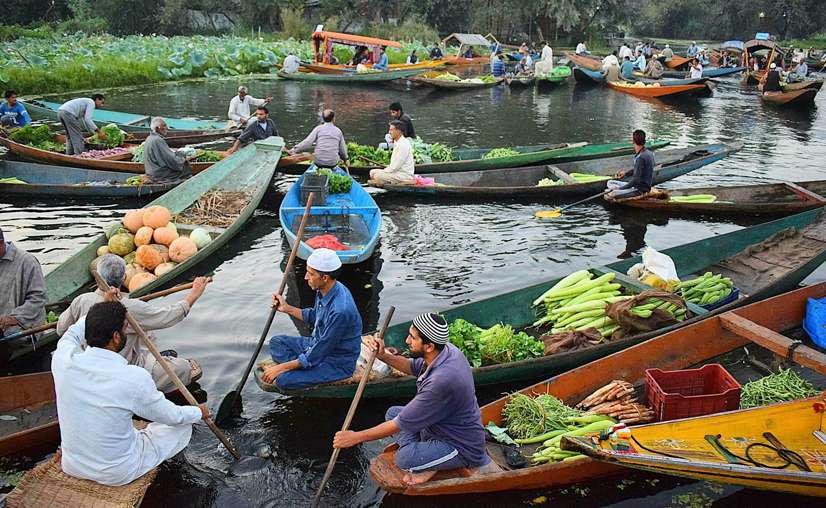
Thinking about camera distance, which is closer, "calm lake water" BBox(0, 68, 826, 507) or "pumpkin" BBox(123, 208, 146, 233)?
"calm lake water" BBox(0, 68, 826, 507)

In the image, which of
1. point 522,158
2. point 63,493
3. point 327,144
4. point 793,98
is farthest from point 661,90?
point 63,493

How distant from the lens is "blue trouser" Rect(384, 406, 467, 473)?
466 cm

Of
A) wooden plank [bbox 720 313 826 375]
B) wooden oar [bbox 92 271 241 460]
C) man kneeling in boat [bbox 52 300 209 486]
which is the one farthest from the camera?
wooden plank [bbox 720 313 826 375]

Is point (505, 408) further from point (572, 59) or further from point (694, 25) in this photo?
point (694, 25)

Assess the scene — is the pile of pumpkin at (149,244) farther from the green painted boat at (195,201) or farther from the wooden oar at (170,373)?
the wooden oar at (170,373)

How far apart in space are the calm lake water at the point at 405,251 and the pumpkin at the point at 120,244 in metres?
0.88

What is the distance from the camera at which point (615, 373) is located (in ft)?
19.9

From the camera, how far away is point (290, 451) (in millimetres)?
5785

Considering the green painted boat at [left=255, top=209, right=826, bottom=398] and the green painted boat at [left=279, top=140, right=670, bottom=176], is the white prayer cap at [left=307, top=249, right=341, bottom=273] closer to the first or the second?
the green painted boat at [left=255, top=209, right=826, bottom=398]

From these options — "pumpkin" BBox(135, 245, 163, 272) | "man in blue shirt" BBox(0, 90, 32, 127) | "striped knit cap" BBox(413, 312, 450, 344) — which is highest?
"man in blue shirt" BBox(0, 90, 32, 127)

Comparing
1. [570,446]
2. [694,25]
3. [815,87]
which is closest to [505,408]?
[570,446]

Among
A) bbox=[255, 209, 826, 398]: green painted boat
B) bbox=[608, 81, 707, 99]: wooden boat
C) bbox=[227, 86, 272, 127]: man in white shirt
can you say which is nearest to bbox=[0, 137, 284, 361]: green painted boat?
bbox=[255, 209, 826, 398]: green painted boat

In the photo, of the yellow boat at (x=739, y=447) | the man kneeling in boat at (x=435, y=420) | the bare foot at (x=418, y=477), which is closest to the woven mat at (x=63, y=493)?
the man kneeling in boat at (x=435, y=420)

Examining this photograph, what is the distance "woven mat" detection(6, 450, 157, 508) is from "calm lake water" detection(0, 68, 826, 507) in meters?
0.83
